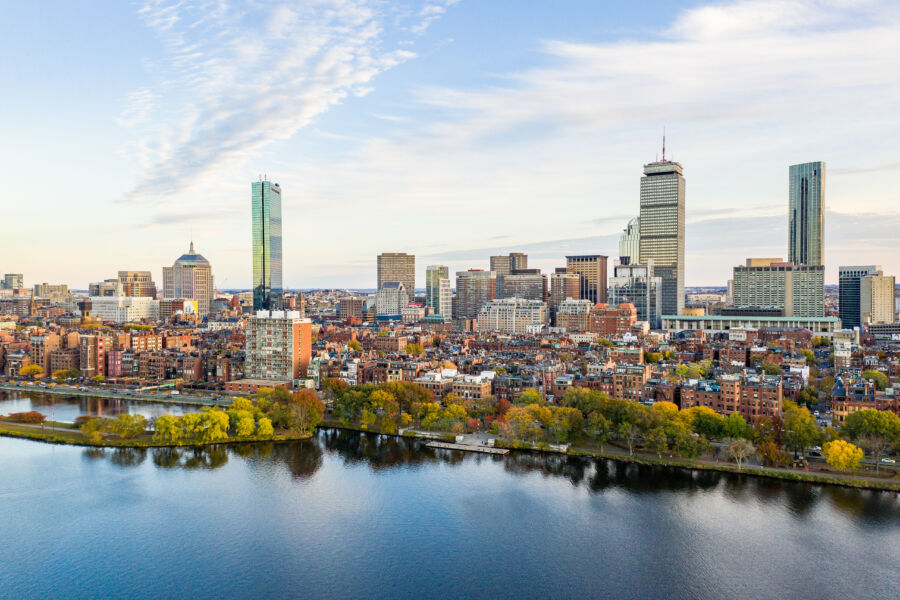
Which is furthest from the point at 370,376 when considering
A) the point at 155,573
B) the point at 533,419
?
the point at 155,573

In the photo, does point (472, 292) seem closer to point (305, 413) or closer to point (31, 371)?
point (31, 371)

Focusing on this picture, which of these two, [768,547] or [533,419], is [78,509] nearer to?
[533,419]

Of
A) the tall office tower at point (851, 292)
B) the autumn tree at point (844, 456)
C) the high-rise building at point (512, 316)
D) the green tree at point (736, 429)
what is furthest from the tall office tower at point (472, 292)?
the autumn tree at point (844, 456)

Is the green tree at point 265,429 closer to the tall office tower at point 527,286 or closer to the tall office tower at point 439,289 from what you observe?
the tall office tower at point 439,289

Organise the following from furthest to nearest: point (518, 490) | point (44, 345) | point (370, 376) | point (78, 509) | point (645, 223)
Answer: point (645, 223)
point (44, 345)
point (370, 376)
point (518, 490)
point (78, 509)

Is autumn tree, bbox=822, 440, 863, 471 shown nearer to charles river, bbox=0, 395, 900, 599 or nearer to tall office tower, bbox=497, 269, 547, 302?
charles river, bbox=0, 395, 900, 599

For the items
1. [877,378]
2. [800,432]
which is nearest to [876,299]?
[877,378]
